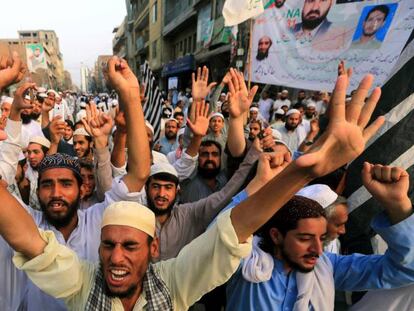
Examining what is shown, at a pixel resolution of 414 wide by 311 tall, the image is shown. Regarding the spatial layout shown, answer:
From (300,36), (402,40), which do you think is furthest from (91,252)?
(300,36)

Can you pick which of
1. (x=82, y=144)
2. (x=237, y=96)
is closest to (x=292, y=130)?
(x=82, y=144)

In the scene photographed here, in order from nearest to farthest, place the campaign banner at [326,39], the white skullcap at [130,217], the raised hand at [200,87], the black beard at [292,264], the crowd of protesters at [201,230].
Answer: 1. the crowd of protesters at [201,230]
2. the white skullcap at [130,217]
3. the black beard at [292,264]
4. the raised hand at [200,87]
5. the campaign banner at [326,39]

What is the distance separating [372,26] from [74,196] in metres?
4.11

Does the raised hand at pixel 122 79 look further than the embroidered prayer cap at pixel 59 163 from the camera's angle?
No

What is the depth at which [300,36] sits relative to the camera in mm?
5379

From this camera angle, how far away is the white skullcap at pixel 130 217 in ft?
4.49

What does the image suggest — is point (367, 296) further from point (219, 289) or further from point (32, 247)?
point (32, 247)

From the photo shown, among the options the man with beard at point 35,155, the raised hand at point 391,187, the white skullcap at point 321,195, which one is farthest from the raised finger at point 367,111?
the man with beard at point 35,155

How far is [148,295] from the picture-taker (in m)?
1.32

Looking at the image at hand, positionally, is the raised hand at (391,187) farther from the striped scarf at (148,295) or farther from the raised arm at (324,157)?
the striped scarf at (148,295)

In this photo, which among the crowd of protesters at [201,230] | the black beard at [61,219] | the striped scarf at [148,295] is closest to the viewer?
the crowd of protesters at [201,230]

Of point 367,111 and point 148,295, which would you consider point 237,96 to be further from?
point 148,295

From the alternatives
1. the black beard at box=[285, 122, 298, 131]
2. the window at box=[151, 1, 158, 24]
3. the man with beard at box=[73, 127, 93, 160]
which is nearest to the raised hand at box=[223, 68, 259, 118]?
the man with beard at box=[73, 127, 93, 160]

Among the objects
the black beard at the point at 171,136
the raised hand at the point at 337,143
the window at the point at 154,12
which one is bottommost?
the black beard at the point at 171,136
